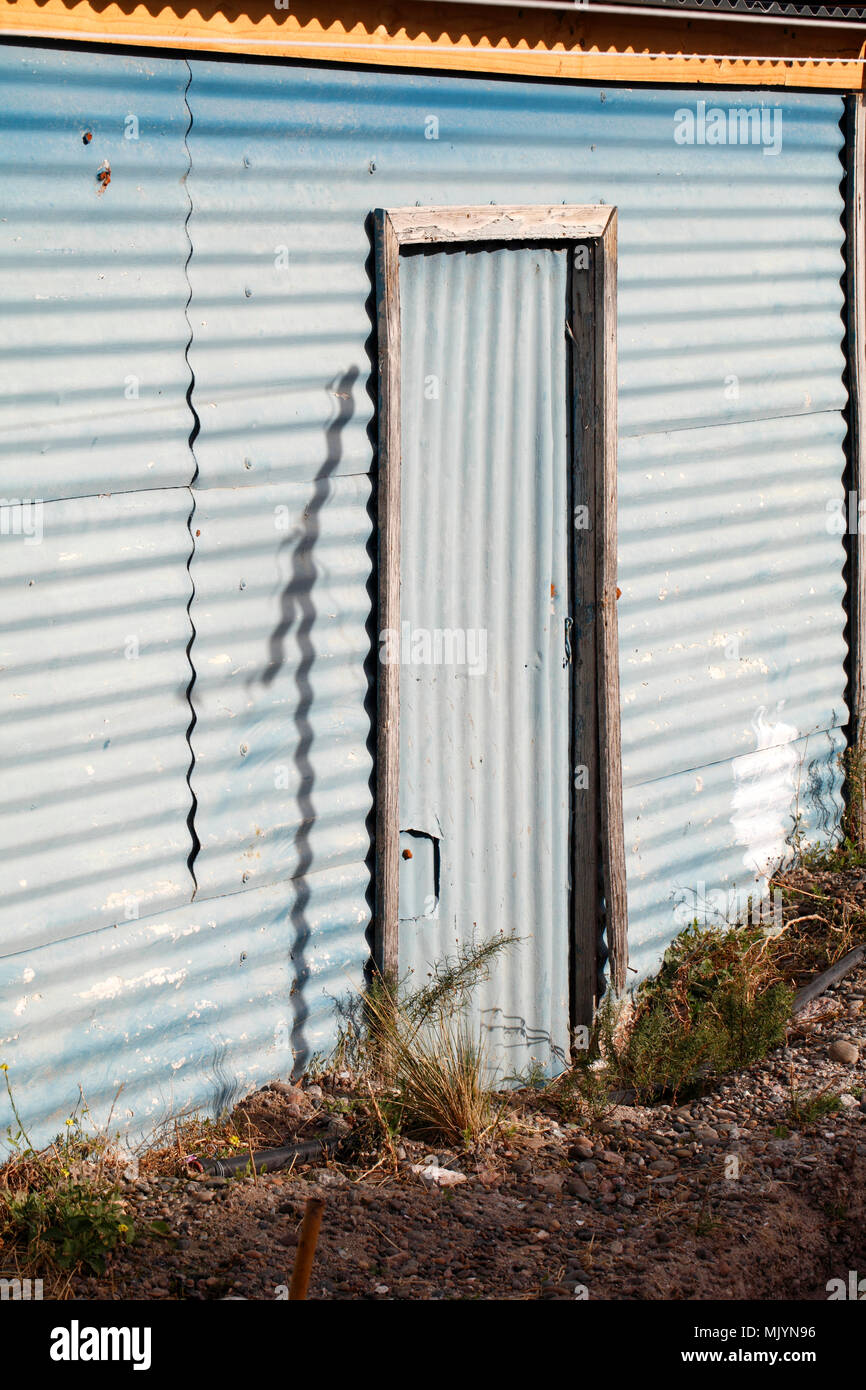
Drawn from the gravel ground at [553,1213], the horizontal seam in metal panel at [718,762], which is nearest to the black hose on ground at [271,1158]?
the gravel ground at [553,1213]

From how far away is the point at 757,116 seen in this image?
589 centimetres

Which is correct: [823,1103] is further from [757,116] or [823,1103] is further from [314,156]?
[757,116]

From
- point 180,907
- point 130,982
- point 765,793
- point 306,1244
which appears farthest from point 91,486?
point 765,793

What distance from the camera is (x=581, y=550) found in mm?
5395

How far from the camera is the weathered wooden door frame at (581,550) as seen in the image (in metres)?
4.58

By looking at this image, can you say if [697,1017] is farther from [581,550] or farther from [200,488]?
[200,488]

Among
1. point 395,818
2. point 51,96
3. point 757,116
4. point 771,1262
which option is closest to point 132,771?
point 395,818

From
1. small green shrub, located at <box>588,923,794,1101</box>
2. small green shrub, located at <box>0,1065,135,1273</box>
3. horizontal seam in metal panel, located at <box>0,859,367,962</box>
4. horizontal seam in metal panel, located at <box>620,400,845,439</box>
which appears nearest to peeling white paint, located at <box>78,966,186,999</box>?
horizontal seam in metal panel, located at <box>0,859,367,962</box>

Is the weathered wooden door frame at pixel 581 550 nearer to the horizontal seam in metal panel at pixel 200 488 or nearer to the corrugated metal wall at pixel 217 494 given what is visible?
Answer: the corrugated metal wall at pixel 217 494

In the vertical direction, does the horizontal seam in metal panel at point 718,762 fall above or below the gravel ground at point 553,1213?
above

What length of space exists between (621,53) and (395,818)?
124 inches

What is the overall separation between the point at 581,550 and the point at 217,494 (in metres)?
1.75

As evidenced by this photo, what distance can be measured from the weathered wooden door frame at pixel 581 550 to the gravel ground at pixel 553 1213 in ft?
2.57

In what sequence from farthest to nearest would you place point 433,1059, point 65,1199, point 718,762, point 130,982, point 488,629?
point 718,762
point 488,629
point 433,1059
point 130,982
point 65,1199
